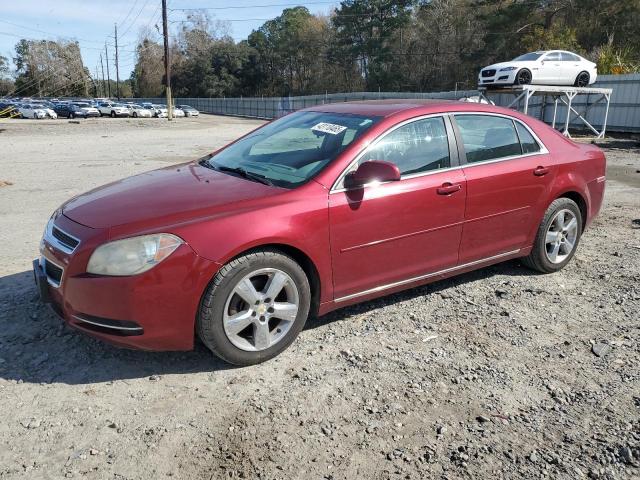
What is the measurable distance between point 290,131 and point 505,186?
1798 mm

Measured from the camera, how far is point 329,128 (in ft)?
13.5

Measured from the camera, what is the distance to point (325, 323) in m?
4.06

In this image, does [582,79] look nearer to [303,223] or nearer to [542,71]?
[542,71]

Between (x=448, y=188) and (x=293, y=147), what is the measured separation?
47.8 inches

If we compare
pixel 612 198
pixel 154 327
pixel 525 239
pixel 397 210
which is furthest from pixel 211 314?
pixel 612 198

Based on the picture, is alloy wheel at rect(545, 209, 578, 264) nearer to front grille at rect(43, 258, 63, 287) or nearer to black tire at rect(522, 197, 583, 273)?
black tire at rect(522, 197, 583, 273)

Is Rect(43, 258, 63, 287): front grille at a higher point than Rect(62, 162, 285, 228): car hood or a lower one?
lower

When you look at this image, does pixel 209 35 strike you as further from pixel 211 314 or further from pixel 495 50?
pixel 211 314

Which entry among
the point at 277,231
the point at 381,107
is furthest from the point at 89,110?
the point at 277,231

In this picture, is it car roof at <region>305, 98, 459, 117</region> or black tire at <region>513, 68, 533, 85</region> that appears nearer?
car roof at <region>305, 98, 459, 117</region>

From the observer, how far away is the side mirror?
140 inches

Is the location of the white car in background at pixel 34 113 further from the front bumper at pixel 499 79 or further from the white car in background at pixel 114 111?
the front bumper at pixel 499 79

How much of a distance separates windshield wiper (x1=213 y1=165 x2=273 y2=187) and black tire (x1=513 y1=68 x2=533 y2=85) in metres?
17.5

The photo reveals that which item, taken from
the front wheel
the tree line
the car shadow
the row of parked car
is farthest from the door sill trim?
the row of parked car
